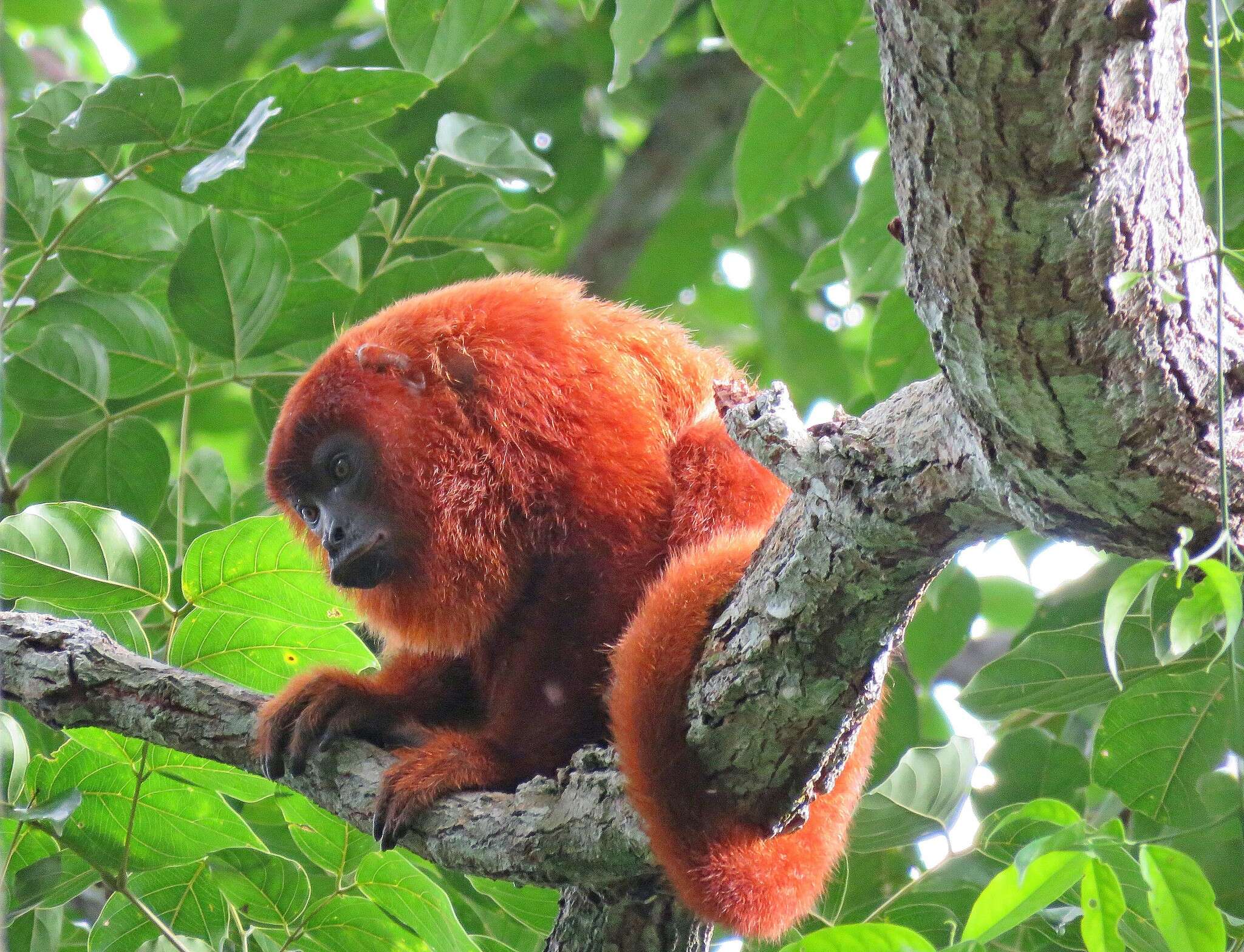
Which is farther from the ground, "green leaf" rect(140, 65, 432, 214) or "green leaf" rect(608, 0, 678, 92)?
"green leaf" rect(608, 0, 678, 92)

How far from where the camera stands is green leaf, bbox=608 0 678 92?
2.58 metres

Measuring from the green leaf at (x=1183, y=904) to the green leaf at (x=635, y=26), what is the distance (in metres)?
1.92

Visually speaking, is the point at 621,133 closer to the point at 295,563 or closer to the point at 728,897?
the point at 295,563

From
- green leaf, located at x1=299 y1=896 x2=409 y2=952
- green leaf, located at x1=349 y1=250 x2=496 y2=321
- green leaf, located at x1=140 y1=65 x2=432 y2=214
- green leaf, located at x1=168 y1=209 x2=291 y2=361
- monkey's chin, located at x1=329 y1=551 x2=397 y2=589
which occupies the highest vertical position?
green leaf, located at x1=140 y1=65 x2=432 y2=214

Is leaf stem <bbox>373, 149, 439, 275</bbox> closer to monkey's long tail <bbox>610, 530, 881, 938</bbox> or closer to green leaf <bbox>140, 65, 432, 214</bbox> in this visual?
green leaf <bbox>140, 65, 432, 214</bbox>

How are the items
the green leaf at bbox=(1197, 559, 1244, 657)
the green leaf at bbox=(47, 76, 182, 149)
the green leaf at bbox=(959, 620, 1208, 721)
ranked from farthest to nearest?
the green leaf at bbox=(47, 76, 182, 149) → the green leaf at bbox=(959, 620, 1208, 721) → the green leaf at bbox=(1197, 559, 1244, 657)

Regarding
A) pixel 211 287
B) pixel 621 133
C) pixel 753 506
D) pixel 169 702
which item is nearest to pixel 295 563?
pixel 169 702

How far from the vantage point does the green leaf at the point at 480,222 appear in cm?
362

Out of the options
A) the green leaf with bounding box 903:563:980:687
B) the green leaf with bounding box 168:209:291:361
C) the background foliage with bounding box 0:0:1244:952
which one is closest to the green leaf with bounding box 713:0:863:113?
the background foliage with bounding box 0:0:1244:952

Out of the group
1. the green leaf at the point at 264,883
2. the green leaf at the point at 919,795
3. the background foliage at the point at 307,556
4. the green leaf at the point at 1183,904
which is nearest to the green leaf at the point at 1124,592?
the green leaf at the point at 1183,904

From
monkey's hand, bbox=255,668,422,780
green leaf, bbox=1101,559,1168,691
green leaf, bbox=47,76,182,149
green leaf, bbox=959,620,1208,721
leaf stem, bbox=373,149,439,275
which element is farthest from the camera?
leaf stem, bbox=373,149,439,275

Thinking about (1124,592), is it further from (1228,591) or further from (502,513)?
(502,513)

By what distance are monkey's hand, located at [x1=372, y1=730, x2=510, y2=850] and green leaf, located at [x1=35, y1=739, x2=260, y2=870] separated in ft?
1.56

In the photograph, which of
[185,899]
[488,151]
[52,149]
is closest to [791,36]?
[488,151]
